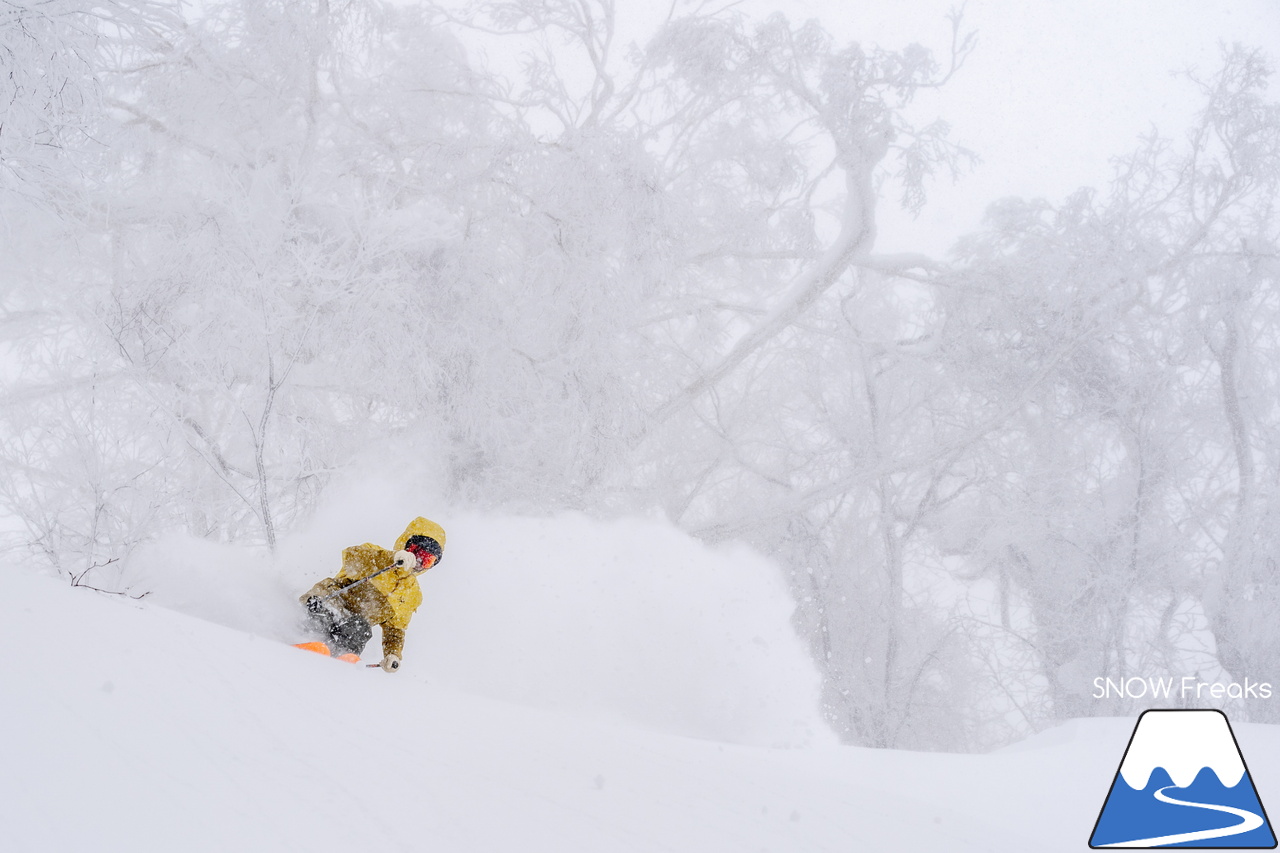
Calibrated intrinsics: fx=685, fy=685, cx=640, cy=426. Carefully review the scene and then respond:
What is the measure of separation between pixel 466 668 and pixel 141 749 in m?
3.90

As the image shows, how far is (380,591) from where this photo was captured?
3838 mm

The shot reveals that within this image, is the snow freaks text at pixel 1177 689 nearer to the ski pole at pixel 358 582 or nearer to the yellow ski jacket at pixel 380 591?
the yellow ski jacket at pixel 380 591

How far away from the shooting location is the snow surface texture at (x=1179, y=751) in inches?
110

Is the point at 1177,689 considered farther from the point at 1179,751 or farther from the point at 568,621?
the point at 568,621

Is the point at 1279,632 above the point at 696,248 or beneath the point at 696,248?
beneath

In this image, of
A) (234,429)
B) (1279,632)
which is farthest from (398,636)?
(1279,632)

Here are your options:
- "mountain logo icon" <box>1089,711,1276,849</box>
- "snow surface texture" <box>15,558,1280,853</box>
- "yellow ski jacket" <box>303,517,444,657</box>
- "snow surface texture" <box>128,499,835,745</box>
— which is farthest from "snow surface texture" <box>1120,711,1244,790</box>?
"yellow ski jacket" <box>303,517,444,657</box>

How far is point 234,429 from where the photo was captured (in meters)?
7.24

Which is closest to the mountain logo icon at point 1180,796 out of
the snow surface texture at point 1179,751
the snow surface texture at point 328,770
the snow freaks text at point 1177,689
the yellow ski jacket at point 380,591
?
the snow surface texture at point 1179,751

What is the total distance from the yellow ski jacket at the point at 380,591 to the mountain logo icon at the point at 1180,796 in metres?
3.31

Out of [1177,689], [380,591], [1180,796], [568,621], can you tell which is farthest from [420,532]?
[1177,689]

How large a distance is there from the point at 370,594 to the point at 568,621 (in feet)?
7.93

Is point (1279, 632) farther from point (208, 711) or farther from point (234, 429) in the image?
point (234, 429)

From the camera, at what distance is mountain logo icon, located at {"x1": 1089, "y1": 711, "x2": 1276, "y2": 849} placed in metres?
2.63
